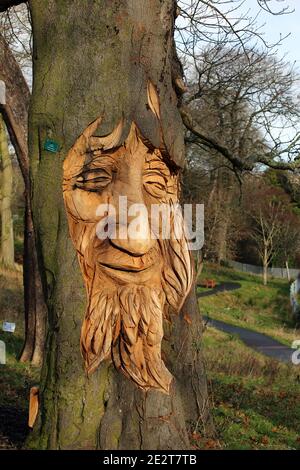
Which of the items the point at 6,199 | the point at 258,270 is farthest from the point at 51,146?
the point at 258,270

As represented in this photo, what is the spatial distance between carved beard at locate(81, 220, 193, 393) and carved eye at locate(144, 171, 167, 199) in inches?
28.4

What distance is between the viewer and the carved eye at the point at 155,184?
4.59 metres

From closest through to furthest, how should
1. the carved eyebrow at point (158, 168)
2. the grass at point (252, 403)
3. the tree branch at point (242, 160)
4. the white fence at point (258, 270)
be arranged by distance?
the carved eyebrow at point (158, 168)
the grass at point (252, 403)
the tree branch at point (242, 160)
the white fence at point (258, 270)

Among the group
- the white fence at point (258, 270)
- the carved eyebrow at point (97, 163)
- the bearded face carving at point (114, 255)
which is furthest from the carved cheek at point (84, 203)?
the white fence at point (258, 270)

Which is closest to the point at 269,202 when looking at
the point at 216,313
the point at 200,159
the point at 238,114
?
the point at 216,313

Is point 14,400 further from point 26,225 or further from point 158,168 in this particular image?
point 26,225

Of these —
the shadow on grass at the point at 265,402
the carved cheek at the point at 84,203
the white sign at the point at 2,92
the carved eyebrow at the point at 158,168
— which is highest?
the white sign at the point at 2,92

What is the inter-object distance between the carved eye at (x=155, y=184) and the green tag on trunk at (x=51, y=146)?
68cm

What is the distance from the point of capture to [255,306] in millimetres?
26625

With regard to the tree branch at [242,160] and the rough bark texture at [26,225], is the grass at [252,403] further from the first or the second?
the tree branch at [242,160]

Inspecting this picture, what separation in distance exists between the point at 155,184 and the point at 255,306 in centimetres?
2269

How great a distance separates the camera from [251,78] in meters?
11.7

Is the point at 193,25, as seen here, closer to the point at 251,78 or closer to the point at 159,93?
the point at 251,78

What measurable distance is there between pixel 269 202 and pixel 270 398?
83.5ft
